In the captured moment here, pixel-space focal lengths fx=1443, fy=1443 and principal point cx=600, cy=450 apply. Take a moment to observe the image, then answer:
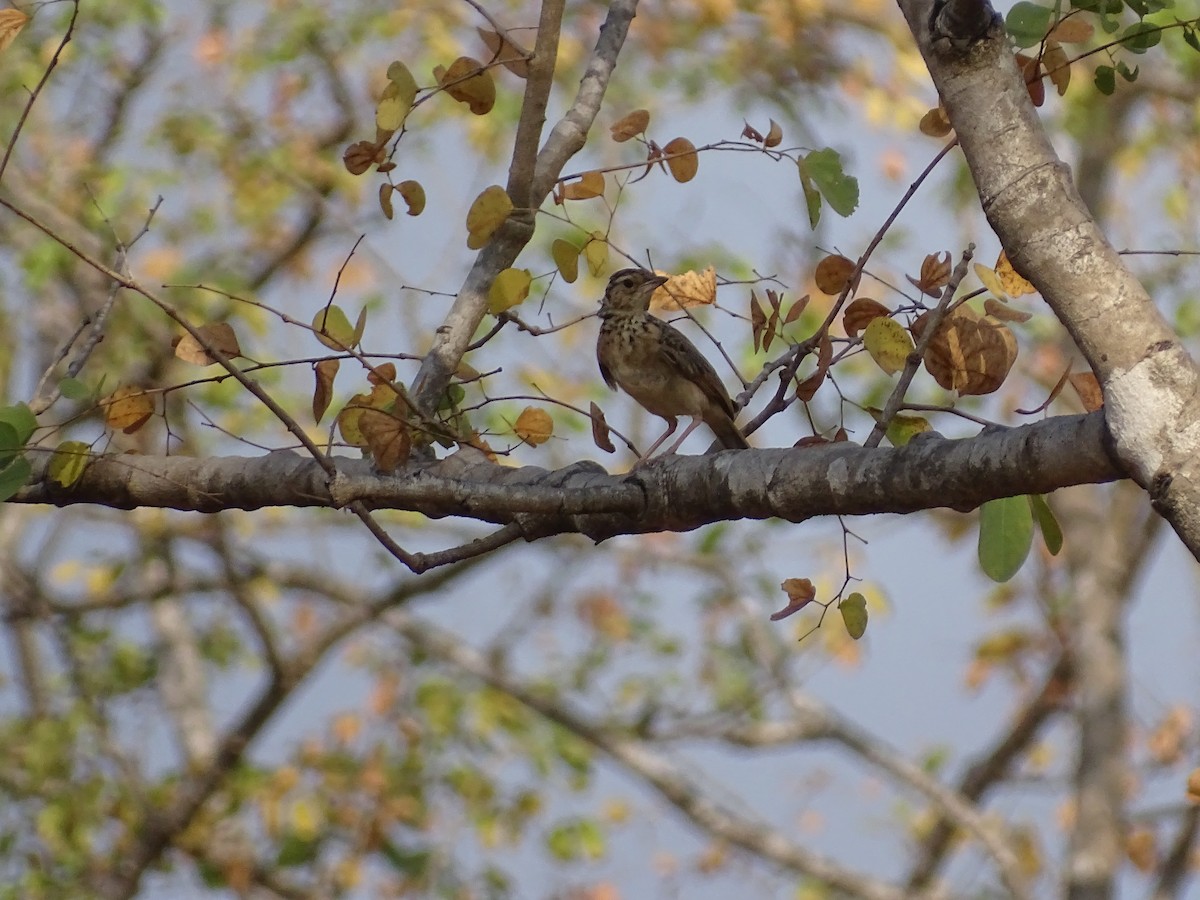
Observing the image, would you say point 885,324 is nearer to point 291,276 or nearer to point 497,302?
point 497,302

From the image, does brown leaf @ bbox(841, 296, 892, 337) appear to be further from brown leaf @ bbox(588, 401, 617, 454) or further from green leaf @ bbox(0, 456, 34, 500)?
green leaf @ bbox(0, 456, 34, 500)

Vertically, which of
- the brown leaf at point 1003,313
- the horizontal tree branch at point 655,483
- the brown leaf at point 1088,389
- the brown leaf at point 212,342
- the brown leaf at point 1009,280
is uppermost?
the brown leaf at point 1009,280

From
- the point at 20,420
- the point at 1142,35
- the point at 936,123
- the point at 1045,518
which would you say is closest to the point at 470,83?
the point at 936,123

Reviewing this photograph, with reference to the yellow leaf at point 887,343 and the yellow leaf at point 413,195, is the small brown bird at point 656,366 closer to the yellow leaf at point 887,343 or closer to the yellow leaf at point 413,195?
the yellow leaf at point 413,195

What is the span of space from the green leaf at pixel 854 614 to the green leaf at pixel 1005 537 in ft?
0.65

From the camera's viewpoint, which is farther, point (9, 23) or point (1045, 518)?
point (9, 23)

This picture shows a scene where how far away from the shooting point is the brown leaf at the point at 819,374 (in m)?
2.30

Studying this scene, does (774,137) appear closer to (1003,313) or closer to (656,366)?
(1003,313)

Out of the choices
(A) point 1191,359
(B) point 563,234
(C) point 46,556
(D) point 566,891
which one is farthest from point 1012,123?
(C) point 46,556

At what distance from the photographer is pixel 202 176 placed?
8.30 meters

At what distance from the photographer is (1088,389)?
219 centimetres

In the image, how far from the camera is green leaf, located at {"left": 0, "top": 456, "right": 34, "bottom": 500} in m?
2.33

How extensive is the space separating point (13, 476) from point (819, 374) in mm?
1315

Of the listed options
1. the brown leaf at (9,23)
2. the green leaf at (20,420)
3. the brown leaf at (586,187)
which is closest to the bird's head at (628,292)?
the brown leaf at (586,187)
